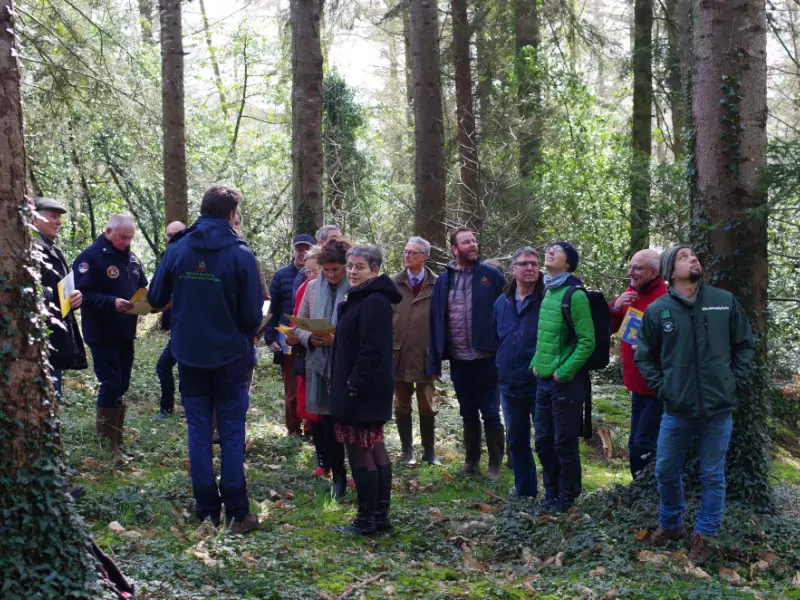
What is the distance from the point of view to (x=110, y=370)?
7480 millimetres

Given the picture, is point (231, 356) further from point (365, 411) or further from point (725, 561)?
point (725, 561)

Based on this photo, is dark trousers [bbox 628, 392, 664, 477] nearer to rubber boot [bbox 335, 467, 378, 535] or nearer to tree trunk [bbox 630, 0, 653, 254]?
rubber boot [bbox 335, 467, 378, 535]

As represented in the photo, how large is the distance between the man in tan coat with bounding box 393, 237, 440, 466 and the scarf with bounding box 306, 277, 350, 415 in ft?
5.36

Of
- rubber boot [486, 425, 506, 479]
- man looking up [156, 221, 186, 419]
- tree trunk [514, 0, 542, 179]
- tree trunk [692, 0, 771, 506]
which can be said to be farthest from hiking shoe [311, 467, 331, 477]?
tree trunk [514, 0, 542, 179]

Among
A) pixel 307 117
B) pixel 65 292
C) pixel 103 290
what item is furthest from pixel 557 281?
pixel 307 117

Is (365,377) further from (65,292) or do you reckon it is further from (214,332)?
(65,292)

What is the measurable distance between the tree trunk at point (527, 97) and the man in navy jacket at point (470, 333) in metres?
11.4

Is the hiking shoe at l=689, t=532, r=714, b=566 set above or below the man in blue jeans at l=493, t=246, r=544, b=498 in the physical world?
below

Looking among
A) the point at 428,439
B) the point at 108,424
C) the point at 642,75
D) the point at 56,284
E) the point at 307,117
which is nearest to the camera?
the point at 56,284

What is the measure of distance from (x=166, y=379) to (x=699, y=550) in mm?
6551

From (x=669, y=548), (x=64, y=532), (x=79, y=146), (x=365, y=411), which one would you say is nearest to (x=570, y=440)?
(x=669, y=548)

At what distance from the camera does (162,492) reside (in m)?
6.37

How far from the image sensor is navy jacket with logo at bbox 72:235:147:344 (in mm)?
7348

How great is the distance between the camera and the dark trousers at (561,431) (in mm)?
6375
